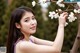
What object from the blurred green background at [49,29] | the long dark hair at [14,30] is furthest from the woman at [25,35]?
the blurred green background at [49,29]

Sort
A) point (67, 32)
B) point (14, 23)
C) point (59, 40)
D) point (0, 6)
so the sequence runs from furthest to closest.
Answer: point (0, 6) → point (67, 32) → point (14, 23) → point (59, 40)

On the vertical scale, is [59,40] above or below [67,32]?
above

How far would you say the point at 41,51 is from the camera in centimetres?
290

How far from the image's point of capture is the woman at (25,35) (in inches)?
114

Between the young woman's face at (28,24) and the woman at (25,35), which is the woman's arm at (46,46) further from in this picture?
the young woman's face at (28,24)

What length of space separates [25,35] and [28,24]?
0.12 metres

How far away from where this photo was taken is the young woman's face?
2.98 metres

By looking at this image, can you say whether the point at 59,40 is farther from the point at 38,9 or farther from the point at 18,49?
the point at 38,9

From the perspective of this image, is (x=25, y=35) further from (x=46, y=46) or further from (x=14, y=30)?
(x=46, y=46)

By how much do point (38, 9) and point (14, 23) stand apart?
5799mm

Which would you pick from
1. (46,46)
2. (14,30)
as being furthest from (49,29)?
(46,46)

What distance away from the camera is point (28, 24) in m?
2.98

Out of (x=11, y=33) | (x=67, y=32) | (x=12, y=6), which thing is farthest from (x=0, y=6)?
(x=11, y=33)

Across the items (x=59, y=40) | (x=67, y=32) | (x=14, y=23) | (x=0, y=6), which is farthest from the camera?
(x=0, y=6)
